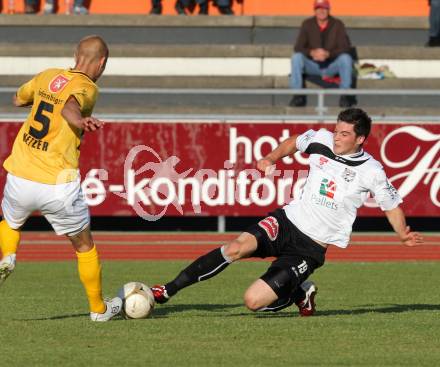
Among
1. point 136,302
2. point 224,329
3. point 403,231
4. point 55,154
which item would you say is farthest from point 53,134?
point 403,231

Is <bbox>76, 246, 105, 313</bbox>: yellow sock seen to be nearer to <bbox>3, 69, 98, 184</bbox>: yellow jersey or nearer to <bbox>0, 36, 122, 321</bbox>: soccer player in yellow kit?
<bbox>0, 36, 122, 321</bbox>: soccer player in yellow kit

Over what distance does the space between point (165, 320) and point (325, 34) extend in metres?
11.6

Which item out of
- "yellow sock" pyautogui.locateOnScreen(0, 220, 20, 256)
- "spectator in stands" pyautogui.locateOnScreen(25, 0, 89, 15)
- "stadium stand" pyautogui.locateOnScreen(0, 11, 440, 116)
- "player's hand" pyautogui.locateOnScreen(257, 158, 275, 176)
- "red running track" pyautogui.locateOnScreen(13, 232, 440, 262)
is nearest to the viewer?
"yellow sock" pyautogui.locateOnScreen(0, 220, 20, 256)

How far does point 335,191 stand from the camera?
356 inches

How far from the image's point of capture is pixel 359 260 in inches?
579

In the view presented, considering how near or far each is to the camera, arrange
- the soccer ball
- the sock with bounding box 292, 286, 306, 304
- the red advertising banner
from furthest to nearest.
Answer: the red advertising banner
the sock with bounding box 292, 286, 306, 304
the soccer ball

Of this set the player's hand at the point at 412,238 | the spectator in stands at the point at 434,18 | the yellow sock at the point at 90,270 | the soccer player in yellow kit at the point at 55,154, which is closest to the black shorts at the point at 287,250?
the player's hand at the point at 412,238

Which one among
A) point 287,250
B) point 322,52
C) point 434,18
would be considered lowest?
point 287,250

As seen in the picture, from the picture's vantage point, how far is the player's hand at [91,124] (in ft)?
25.2

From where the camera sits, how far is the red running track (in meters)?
14.9

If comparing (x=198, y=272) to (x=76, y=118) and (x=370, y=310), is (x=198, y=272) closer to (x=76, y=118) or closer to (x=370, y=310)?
(x=370, y=310)

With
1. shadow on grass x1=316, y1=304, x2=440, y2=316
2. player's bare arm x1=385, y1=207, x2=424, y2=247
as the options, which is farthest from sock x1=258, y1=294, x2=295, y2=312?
player's bare arm x1=385, y1=207, x2=424, y2=247

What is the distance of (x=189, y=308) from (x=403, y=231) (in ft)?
6.63

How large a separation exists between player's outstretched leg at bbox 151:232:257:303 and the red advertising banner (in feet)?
26.2
